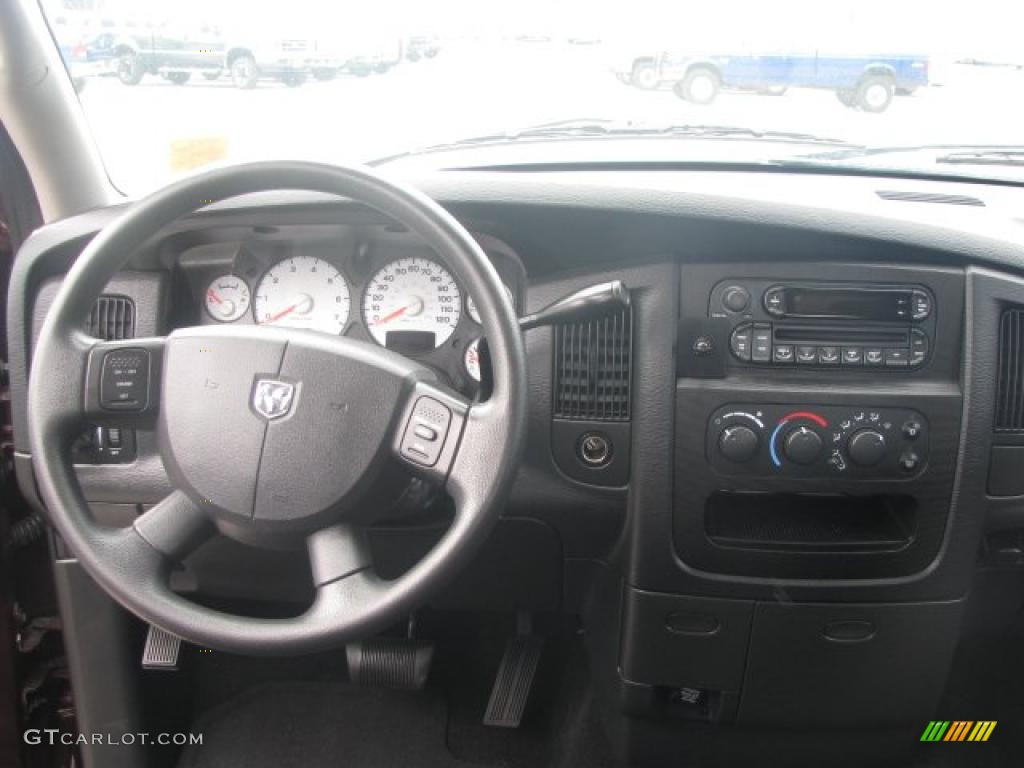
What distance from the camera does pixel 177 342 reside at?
1.28 metres

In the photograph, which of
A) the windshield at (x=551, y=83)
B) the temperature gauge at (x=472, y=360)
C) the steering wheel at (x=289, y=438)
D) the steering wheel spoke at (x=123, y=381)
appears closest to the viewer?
the steering wheel at (x=289, y=438)

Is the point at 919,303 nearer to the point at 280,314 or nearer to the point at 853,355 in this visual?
the point at 853,355

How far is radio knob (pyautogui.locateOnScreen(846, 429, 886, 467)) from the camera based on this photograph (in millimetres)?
1507

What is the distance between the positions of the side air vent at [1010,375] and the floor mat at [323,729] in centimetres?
143

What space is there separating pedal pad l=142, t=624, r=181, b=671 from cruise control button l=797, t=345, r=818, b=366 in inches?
58.2

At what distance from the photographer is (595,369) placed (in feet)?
Answer: 5.08

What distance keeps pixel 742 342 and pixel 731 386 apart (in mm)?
76

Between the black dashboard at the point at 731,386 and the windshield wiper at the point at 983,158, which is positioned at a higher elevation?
the windshield wiper at the point at 983,158

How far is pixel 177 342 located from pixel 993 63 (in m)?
1.80

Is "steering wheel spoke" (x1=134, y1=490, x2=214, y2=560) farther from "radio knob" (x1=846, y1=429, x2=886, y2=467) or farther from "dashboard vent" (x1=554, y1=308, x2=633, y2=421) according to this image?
"radio knob" (x1=846, y1=429, x2=886, y2=467)

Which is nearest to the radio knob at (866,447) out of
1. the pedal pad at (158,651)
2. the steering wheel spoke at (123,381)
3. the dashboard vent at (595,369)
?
the dashboard vent at (595,369)

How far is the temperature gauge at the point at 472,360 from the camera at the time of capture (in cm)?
159

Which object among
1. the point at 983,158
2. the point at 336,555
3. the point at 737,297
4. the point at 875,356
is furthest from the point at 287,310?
the point at 983,158

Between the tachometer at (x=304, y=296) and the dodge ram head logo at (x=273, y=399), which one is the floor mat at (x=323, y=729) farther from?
the dodge ram head logo at (x=273, y=399)
